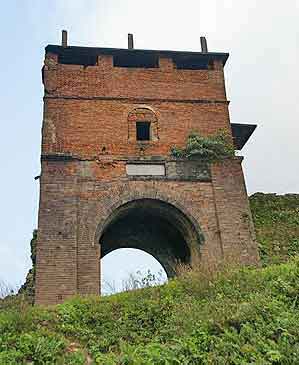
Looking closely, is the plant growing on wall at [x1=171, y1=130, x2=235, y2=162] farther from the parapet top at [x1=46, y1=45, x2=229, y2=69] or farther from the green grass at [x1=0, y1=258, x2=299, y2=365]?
the green grass at [x1=0, y1=258, x2=299, y2=365]

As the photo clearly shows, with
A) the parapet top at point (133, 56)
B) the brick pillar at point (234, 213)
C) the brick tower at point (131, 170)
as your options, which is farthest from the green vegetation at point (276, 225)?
the parapet top at point (133, 56)

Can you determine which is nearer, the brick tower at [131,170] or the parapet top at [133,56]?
the brick tower at [131,170]

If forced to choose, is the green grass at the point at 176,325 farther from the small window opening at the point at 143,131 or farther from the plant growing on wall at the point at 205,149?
the small window opening at the point at 143,131

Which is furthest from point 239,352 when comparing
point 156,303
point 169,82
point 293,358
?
point 169,82

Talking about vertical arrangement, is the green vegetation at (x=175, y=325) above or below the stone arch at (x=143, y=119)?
below

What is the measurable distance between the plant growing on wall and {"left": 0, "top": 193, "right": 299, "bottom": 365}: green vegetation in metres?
5.09

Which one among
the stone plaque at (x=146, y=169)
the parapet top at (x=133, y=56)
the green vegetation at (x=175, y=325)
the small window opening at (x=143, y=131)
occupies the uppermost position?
the parapet top at (x=133, y=56)

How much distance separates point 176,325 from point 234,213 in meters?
6.32

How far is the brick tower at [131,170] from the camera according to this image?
44.9 ft

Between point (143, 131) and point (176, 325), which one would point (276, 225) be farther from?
point (176, 325)

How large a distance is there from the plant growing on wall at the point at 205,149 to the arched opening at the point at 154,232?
5.47 ft

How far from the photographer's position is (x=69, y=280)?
42.4ft

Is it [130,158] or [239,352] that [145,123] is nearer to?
[130,158]

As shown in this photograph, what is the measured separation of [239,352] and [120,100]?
1018 cm
